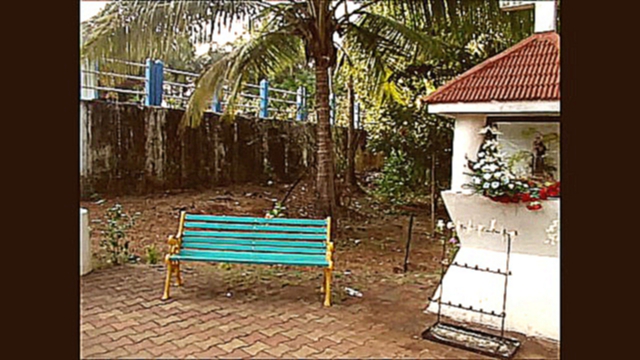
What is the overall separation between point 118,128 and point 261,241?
491cm

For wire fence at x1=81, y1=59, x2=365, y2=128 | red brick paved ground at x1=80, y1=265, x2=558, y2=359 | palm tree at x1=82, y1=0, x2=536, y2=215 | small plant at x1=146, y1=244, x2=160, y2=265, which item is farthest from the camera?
wire fence at x1=81, y1=59, x2=365, y2=128

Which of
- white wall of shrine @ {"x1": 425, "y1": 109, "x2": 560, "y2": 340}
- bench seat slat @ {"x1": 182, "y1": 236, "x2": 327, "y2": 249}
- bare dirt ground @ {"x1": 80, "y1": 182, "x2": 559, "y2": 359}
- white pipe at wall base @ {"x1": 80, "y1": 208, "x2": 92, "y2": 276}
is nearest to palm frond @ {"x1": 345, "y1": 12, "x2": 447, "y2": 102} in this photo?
bare dirt ground @ {"x1": 80, "y1": 182, "x2": 559, "y2": 359}

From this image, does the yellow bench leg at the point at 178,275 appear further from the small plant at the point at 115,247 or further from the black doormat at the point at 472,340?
the black doormat at the point at 472,340

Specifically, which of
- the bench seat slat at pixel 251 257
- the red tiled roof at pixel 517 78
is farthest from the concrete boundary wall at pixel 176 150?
the red tiled roof at pixel 517 78

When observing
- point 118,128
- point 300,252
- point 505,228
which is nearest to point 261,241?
point 300,252

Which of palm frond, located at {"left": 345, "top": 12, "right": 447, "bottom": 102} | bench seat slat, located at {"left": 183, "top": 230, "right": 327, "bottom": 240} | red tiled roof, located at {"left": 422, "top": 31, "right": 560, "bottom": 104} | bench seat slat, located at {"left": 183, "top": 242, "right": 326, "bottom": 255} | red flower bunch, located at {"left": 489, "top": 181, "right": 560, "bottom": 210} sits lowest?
bench seat slat, located at {"left": 183, "top": 242, "right": 326, "bottom": 255}

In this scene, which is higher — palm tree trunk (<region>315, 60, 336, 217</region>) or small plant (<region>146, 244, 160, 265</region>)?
palm tree trunk (<region>315, 60, 336, 217</region>)

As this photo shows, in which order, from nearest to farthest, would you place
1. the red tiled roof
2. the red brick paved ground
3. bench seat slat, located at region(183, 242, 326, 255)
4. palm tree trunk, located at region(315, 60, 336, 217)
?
the red brick paved ground < the red tiled roof < bench seat slat, located at region(183, 242, 326, 255) < palm tree trunk, located at region(315, 60, 336, 217)

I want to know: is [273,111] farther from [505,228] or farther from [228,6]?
[505,228]

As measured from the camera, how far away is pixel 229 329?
3684mm

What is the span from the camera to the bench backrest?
4.60 metres

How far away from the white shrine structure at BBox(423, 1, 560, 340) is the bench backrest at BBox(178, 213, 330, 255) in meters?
1.15

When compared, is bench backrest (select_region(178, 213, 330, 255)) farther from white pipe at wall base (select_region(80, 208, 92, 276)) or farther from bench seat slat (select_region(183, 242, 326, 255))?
white pipe at wall base (select_region(80, 208, 92, 276))

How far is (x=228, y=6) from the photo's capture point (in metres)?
6.19
